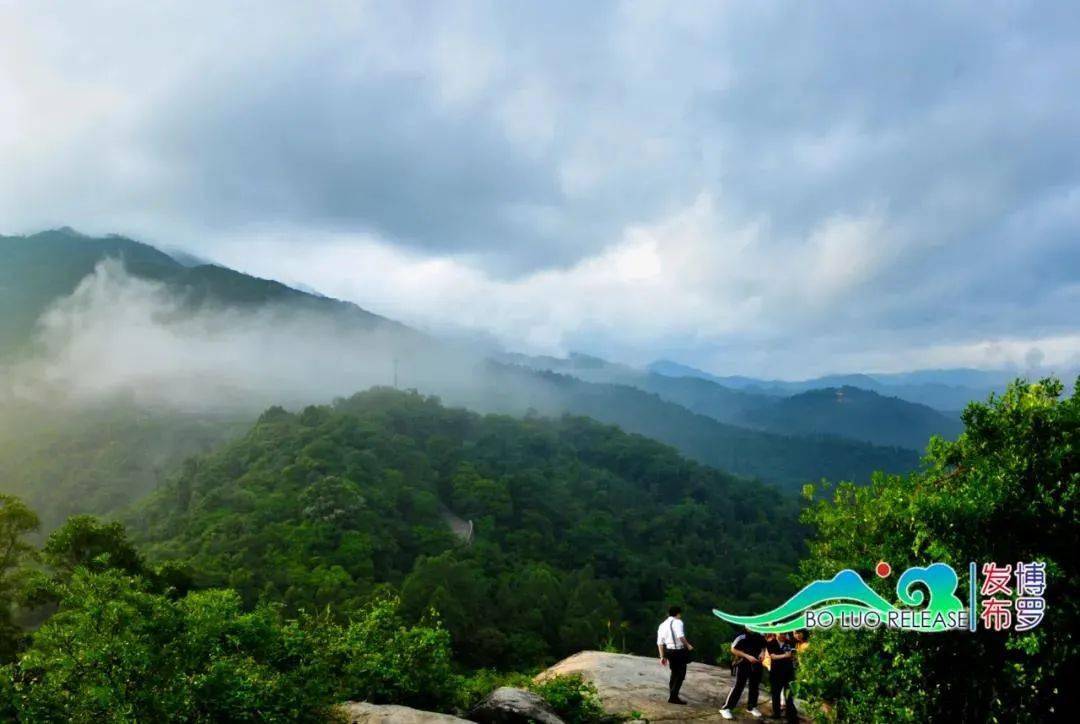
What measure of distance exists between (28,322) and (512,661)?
201m

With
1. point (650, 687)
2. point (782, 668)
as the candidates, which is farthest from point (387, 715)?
point (782, 668)

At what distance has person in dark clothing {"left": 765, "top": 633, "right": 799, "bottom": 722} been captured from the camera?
995 centimetres

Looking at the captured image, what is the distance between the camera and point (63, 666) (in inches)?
257

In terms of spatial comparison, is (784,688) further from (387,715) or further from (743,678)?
(387,715)

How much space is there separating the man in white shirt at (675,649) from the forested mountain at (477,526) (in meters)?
26.2

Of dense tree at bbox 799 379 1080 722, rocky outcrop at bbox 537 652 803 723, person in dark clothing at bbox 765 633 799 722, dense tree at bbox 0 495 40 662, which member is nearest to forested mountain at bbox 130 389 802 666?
dense tree at bbox 0 495 40 662

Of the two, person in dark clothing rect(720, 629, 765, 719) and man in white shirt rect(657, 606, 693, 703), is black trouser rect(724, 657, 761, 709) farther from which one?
man in white shirt rect(657, 606, 693, 703)

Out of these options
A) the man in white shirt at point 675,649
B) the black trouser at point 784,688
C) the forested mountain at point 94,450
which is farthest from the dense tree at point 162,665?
the forested mountain at point 94,450

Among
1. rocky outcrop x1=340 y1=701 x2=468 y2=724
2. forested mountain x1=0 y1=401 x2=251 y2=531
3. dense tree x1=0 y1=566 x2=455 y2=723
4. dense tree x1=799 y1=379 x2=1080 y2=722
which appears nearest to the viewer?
dense tree x1=0 y1=566 x2=455 y2=723

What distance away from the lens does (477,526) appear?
76062 mm

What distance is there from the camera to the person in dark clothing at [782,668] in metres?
9.95

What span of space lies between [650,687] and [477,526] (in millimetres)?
65792

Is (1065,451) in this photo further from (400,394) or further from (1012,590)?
(400,394)

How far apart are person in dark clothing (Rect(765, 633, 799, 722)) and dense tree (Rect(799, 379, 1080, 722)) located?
1.78 m
